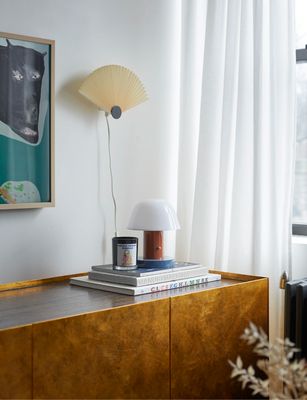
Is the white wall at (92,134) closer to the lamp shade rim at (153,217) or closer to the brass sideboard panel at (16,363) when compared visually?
the lamp shade rim at (153,217)

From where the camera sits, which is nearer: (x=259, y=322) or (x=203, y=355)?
(x=203, y=355)

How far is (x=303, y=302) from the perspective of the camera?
1.93 metres

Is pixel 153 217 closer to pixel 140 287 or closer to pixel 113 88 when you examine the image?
pixel 140 287

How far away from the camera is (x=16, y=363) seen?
1568 millimetres

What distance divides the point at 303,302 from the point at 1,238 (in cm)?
104

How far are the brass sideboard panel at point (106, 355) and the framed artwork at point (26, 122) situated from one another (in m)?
0.65

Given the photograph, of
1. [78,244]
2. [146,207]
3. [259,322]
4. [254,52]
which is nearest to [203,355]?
[259,322]

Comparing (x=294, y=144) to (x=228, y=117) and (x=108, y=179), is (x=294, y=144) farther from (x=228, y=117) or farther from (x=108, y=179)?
(x=108, y=179)

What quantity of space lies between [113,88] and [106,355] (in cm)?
110

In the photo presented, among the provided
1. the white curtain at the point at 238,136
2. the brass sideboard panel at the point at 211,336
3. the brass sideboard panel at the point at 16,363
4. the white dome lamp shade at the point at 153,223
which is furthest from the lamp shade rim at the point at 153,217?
the brass sideboard panel at the point at 16,363

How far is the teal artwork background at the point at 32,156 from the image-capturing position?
7.20 ft

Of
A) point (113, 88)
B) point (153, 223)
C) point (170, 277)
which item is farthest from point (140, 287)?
point (113, 88)

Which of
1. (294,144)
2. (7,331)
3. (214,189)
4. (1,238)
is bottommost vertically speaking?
(7,331)

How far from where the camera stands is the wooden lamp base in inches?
88.7
